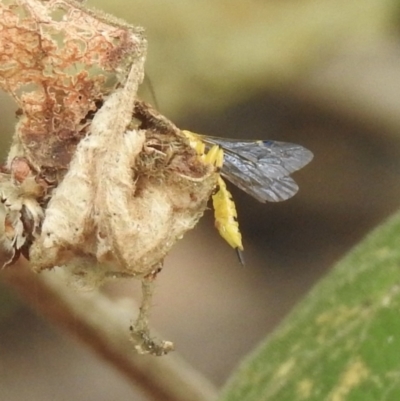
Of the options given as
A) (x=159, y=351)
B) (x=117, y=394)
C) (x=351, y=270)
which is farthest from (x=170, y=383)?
(x=117, y=394)

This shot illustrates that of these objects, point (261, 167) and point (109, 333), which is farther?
point (109, 333)

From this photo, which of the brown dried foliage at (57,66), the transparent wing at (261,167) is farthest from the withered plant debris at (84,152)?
the transparent wing at (261,167)

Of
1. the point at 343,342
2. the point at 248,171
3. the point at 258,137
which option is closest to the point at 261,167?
the point at 248,171

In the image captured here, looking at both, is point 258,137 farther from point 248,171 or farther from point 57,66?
point 57,66

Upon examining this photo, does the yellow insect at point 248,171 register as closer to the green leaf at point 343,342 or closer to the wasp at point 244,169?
the wasp at point 244,169

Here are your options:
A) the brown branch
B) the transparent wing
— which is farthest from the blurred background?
the transparent wing

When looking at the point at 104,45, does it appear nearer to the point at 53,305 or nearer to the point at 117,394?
the point at 53,305
